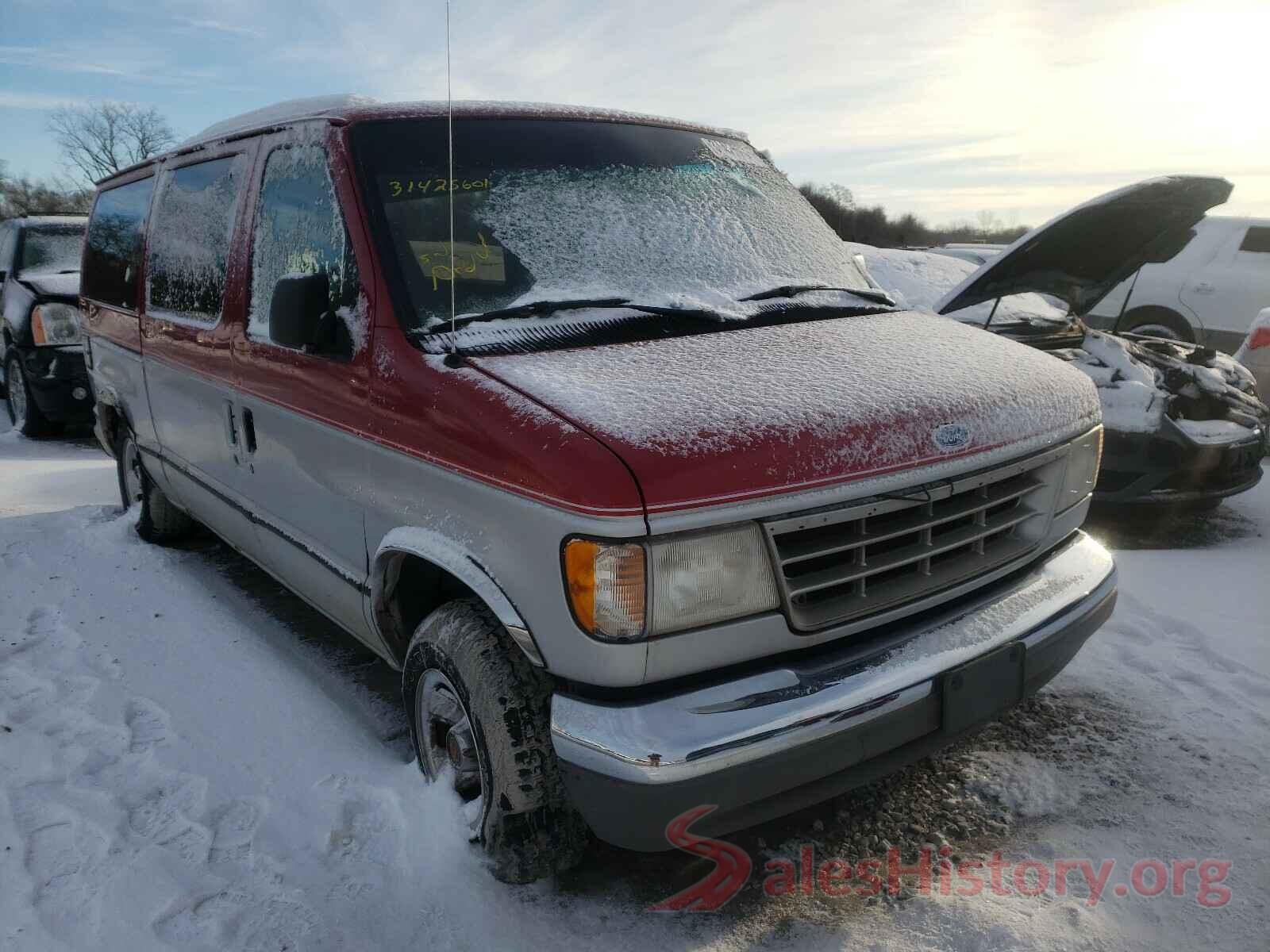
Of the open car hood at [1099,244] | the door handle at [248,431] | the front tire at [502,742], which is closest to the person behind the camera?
the front tire at [502,742]

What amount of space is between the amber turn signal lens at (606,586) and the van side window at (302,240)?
1038 millimetres

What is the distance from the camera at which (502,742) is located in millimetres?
2135

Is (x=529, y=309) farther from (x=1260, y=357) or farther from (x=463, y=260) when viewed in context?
(x=1260, y=357)

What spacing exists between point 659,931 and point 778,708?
72 cm

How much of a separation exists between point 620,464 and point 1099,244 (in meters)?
3.83

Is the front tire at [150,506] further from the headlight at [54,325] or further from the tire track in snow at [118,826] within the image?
the headlight at [54,325]

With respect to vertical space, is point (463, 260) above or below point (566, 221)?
below

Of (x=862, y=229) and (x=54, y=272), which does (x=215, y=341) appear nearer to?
(x=54, y=272)

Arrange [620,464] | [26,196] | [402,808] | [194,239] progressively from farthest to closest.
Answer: [26,196] → [194,239] → [402,808] → [620,464]

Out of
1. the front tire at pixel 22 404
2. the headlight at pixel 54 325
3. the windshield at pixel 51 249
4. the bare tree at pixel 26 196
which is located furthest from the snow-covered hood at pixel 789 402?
the bare tree at pixel 26 196

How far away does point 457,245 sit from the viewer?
2539 millimetres

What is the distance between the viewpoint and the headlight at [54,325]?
7.63 metres

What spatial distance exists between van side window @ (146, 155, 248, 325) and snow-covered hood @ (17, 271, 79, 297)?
14.7 ft

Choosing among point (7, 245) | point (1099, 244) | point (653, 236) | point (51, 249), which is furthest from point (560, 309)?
point (7, 245)
